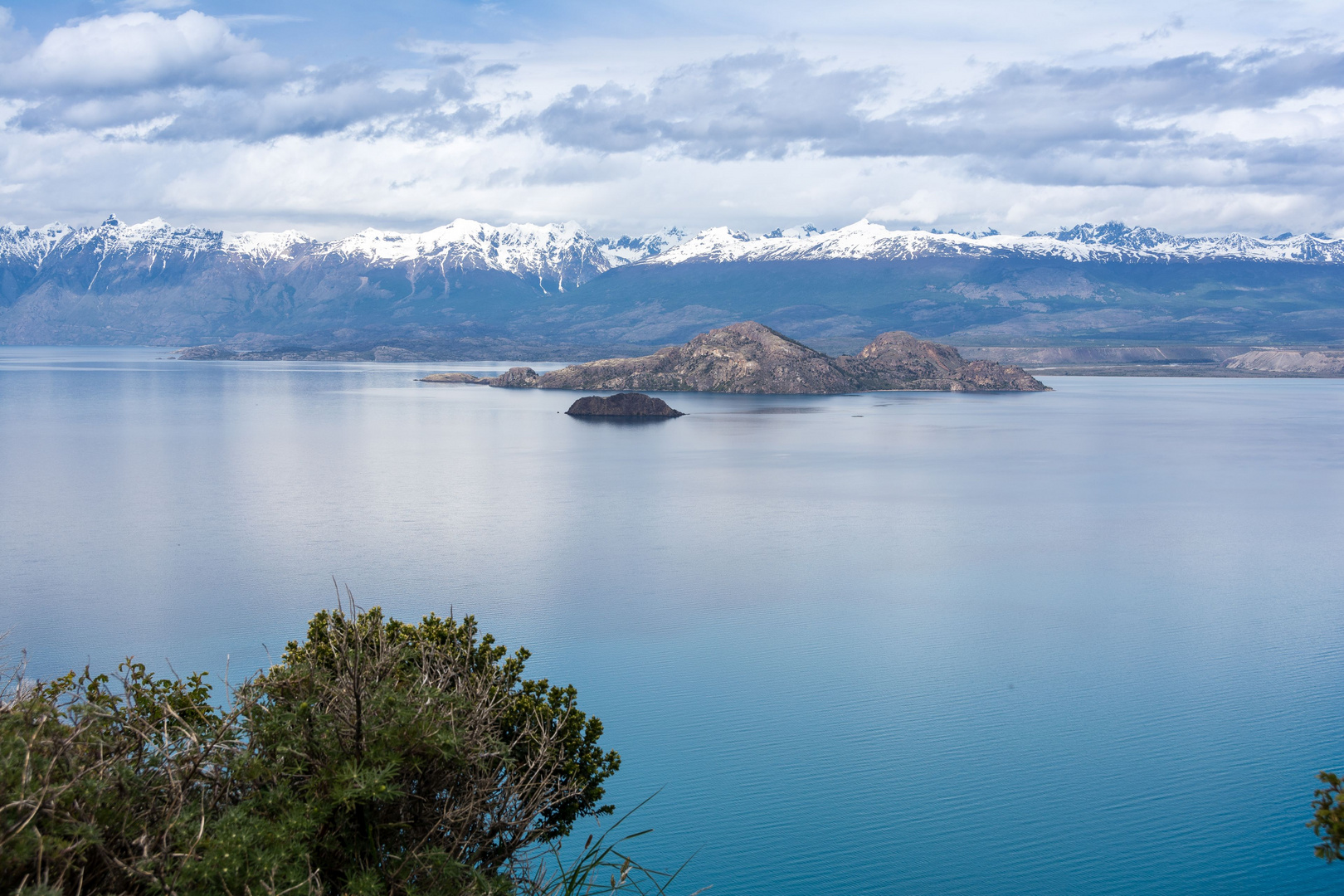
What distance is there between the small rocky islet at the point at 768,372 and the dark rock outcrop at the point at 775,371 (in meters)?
0.13

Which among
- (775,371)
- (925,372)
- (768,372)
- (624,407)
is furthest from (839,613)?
(925,372)

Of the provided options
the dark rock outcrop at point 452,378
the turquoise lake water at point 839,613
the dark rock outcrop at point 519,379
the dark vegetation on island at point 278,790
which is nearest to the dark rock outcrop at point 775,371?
the dark rock outcrop at point 519,379

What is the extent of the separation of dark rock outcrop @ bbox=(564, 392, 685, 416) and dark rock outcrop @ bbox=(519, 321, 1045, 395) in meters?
40.2

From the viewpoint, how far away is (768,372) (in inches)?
6481

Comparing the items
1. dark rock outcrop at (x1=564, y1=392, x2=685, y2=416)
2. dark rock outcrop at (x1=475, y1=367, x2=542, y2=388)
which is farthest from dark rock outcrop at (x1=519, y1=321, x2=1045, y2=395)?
dark rock outcrop at (x1=564, y1=392, x2=685, y2=416)

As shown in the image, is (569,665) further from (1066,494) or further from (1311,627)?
(1066,494)

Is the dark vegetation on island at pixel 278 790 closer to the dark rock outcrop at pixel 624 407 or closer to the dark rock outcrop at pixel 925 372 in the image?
the dark rock outcrop at pixel 624 407

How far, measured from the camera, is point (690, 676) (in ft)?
93.8

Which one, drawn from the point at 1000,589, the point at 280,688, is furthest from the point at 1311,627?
the point at 280,688

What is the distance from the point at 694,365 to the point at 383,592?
134950 millimetres

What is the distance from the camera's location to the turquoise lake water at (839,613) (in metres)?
20.9

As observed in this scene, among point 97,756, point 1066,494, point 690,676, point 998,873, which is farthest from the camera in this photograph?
point 1066,494

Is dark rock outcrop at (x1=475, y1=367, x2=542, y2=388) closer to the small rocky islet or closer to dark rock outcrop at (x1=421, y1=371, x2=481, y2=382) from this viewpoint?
the small rocky islet

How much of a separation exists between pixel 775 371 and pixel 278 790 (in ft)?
514
